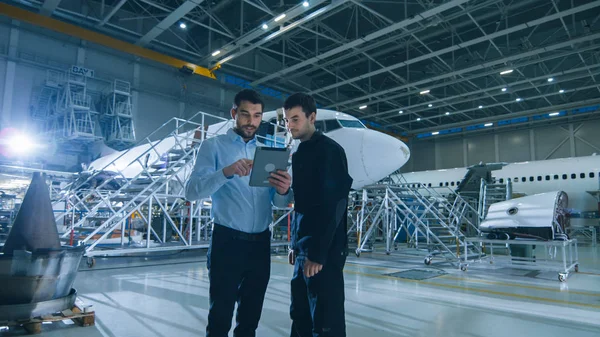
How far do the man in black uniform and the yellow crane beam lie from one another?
63.6 feet

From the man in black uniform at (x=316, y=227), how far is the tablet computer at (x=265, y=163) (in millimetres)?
196

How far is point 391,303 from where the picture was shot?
498cm

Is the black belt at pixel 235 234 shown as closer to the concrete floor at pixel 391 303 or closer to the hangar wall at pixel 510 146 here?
the concrete floor at pixel 391 303

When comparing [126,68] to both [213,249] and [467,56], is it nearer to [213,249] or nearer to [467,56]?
[467,56]

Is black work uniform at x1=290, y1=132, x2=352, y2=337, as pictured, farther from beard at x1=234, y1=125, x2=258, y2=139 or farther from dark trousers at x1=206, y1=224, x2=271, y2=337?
beard at x1=234, y1=125, x2=258, y2=139

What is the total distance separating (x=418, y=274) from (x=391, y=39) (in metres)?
13.5

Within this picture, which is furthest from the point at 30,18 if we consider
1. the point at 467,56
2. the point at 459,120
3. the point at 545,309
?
the point at 459,120

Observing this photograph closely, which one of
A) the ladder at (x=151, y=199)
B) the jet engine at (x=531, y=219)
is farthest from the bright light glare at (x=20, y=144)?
the jet engine at (x=531, y=219)

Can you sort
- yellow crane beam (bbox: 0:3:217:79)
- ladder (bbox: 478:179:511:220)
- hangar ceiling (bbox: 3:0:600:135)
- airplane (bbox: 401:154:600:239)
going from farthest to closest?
airplane (bbox: 401:154:600:239), hangar ceiling (bbox: 3:0:600:135), yellow crane beam (bbox: 0:3:217:79), ladder (bbox: 478:179:511:220)

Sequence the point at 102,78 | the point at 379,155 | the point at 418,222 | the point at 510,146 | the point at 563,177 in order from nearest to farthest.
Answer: the point at 379,155
the point at 418,222
the point at 563,177
the point at 102,78
the point at 510,146

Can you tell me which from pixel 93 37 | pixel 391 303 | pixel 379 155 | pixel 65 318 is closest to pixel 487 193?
pixel 379 155

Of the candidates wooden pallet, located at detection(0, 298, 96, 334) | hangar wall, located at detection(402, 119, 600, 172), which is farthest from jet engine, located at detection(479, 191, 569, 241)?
hangar wall, located at detection(402, 119, 600, 172)

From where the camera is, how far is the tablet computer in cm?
216

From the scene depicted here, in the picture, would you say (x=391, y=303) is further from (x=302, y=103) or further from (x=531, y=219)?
(x=531, y=219)
